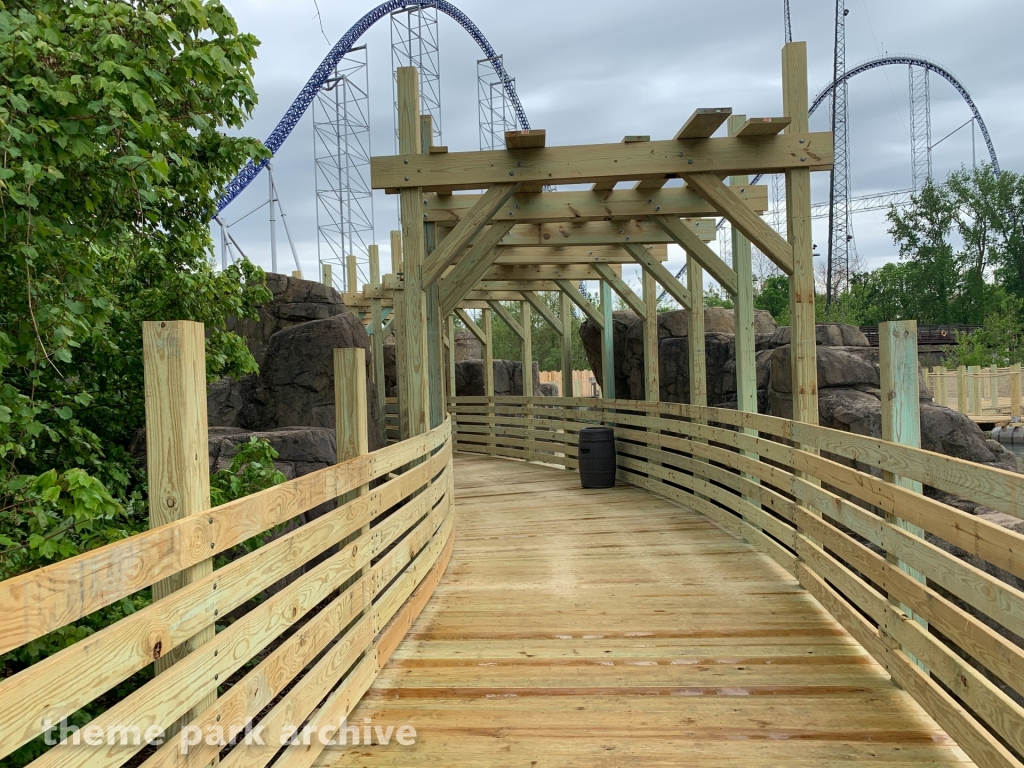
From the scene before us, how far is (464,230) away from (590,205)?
2411mm

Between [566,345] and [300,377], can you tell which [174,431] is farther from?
[566,345]

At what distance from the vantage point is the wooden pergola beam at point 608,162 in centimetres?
688

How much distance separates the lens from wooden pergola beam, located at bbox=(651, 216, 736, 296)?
830 cm

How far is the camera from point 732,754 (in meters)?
3.21

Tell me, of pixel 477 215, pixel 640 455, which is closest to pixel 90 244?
pixel 477 215

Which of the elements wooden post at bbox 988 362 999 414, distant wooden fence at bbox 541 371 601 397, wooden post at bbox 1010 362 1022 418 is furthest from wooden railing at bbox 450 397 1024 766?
distant wooden fence at bbox 541 371 601 397

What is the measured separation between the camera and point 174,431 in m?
2.28

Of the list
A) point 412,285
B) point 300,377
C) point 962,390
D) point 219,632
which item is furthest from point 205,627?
point 962,390

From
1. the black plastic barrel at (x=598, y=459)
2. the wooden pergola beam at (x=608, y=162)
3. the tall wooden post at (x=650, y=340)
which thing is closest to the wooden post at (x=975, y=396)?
the tall wooden post at (x=650, y=340)

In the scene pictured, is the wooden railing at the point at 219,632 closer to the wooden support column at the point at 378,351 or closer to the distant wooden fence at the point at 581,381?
the wooden support column at the point at 378,351

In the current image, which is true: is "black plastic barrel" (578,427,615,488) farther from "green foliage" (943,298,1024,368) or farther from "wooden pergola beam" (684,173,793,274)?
"green foliage" (943,298,1024,368)

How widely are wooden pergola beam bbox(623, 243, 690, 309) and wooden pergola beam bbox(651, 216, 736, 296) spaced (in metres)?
1.14

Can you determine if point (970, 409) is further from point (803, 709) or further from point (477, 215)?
point (803, 709)

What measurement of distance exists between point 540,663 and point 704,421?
14.9 feet
